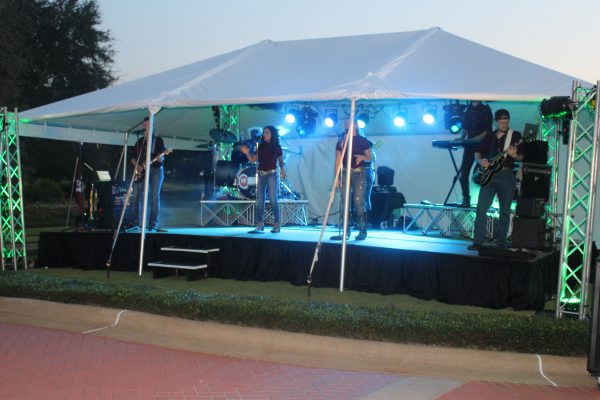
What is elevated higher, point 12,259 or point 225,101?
point 225,101

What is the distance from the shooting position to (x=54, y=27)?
1302 inches

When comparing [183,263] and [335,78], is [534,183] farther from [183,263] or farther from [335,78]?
[183,263]

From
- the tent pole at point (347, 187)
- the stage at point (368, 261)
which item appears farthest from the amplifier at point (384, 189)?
the tent pole at point (347, 187)

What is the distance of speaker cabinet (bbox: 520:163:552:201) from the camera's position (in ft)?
26.0

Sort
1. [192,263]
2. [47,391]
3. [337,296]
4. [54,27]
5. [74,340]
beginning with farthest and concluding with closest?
1. [54,27]
2. [192,263]
3. [337,296]
4. [74,340]
5. [47,391]

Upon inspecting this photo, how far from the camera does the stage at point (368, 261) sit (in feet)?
24.7

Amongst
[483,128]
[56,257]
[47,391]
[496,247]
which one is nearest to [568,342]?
[496,247]

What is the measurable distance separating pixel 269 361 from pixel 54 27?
3182 centimetres

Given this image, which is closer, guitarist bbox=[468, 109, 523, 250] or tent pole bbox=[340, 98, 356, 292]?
tent pole bbox=[340, 98, 356, 292]

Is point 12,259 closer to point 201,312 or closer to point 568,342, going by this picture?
point 201,312

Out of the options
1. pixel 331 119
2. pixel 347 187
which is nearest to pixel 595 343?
pixel 347 187

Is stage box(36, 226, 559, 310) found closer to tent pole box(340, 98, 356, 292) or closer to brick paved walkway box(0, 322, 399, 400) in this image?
tent pole box(340, 98, 356, 292)

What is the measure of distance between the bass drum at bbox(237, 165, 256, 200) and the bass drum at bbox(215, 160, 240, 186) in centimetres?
24

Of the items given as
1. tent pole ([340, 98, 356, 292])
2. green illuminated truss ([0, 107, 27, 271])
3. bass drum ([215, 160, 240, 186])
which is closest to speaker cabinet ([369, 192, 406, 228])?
bass drum ([215, 160, 240, 186])
